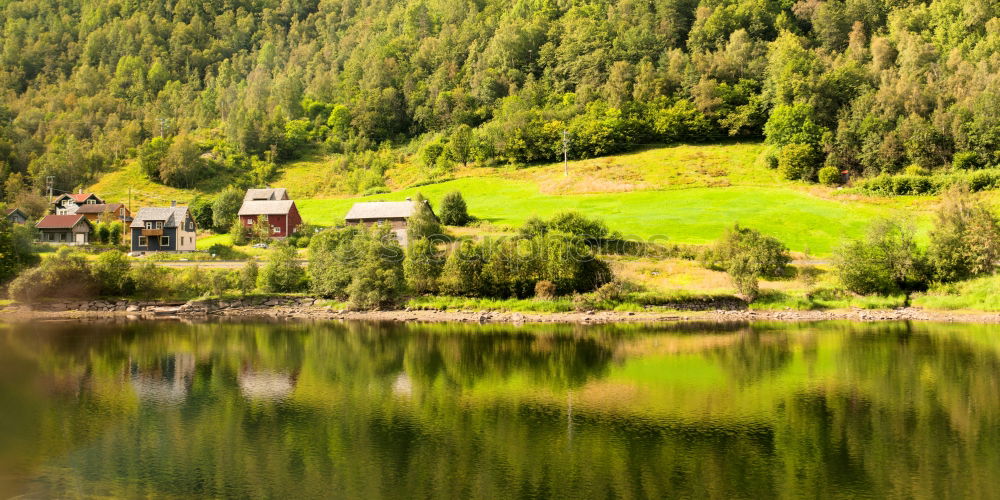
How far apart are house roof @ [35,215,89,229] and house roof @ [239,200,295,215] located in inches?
693

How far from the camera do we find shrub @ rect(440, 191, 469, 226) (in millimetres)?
68875

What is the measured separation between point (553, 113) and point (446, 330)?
203 ft

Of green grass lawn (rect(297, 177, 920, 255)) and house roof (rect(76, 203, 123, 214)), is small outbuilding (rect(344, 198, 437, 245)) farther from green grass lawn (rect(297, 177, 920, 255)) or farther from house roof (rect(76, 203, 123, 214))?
house roof (rect(76, 203, 123, 214))

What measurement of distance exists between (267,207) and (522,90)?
58.9 meters

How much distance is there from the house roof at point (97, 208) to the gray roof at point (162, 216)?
16.7 metres

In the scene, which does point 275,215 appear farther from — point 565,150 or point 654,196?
point 654,196

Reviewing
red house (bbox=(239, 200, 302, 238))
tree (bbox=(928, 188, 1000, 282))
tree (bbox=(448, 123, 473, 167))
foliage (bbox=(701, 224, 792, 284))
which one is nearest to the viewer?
tree (bbox=(928, 188, 1000, 282))

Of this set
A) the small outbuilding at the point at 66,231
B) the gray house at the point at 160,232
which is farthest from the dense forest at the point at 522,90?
the gray house at the point at 160,232

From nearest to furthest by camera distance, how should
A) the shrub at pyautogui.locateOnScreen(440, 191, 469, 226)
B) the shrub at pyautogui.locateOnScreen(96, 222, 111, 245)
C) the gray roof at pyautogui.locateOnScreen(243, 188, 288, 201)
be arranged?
the shrub at pyautogui.locateOnScreen(440, 191, 469, 226), the shrub at pyautogui.locateOnScreen(96, 222, 111, 245), the gray roof at pyautogui.locateOnScreen(243, 188, 288, 201)

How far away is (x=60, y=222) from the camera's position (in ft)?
246

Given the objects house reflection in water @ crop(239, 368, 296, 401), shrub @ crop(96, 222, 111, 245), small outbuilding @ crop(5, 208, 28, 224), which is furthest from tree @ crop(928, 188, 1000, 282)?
small outbuilding @ crop(5, 208, 28, 224)

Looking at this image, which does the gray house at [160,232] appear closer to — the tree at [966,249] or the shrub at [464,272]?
the shrub at [464,272]

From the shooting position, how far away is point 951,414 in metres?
24.8

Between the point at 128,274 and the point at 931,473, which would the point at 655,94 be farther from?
the point at 931,473
